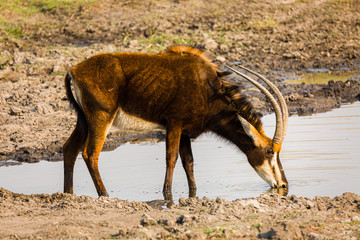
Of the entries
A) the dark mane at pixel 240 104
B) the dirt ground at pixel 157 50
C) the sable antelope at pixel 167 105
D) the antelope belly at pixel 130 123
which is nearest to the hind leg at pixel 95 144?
the sable antelope at pixel 167 105

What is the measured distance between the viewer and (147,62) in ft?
24.7

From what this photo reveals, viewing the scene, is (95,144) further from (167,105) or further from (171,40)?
(171,40)

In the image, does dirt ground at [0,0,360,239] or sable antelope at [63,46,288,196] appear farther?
sable antelope at [63,46,288,196]

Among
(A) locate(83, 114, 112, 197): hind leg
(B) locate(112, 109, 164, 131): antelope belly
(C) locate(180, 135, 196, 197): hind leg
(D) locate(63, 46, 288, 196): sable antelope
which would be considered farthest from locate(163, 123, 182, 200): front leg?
(A) locate(83, 114, 112, 197): hind leg

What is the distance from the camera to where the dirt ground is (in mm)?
5207

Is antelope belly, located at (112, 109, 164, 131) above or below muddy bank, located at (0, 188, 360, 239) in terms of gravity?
above

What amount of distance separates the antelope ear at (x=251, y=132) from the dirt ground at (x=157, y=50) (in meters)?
0.69

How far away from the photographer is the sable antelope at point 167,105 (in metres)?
7.32

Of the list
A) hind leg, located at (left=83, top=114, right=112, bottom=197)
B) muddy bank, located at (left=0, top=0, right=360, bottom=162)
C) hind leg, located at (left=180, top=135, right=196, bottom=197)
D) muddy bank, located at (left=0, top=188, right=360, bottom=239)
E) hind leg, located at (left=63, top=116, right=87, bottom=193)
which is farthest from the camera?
muddy bank, located at (left=0, top=0, right=360, bottom=162)

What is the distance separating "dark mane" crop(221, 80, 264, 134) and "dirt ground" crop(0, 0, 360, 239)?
1.05 ft

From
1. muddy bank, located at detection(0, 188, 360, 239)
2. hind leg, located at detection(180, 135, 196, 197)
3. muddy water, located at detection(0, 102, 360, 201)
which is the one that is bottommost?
muddy water, located at detection(0, 102, 360, 201)

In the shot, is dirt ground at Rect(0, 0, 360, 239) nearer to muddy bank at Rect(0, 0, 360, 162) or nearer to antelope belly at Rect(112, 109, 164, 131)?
muddy bank at Rect(0, 0, 360, 162)

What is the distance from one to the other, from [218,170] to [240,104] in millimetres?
1375

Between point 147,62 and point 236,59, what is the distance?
9.18 metres
